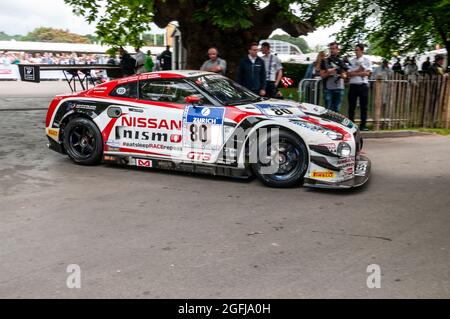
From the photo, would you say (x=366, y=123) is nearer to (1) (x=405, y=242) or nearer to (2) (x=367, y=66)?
(2) (x=367, y=66)

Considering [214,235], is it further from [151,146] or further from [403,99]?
[403,99]

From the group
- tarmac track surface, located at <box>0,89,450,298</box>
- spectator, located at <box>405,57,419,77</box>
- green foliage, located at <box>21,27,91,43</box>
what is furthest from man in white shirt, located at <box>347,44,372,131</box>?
green foliage, located at <box>21,27,91,43</box>

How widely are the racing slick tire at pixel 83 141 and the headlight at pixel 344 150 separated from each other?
339 cm

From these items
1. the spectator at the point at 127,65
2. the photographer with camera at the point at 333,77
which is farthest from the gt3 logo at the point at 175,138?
the spectator at the point at 127,65

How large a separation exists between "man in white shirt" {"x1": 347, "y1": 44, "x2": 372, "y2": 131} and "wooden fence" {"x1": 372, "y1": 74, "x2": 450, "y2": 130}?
0.44 meters

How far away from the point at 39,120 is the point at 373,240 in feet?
32.3

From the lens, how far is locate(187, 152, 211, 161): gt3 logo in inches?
265

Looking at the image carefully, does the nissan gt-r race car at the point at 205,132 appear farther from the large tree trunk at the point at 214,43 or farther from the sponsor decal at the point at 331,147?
the large tree trunk at the point at 214,43

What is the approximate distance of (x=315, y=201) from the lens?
587 centimetres

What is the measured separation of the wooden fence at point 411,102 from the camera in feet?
36.2

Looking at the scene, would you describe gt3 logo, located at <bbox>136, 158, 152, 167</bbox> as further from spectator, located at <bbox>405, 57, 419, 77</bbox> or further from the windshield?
spectator, located at <bbox>405, 57, 419, 77</bbox>
